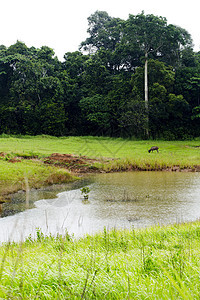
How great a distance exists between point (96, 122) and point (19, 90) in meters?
9.32

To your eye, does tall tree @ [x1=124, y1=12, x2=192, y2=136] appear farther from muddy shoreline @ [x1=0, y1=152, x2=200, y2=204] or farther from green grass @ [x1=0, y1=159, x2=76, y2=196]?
green grass @ [x1=0, y1=159, x2=76, y2=196]

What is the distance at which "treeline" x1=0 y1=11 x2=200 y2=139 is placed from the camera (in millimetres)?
31484

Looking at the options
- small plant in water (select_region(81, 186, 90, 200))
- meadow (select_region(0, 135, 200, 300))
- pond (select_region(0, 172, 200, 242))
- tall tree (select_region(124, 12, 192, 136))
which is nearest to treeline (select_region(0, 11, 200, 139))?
Result: tall tree (select_region(124, 12, 192, 136))

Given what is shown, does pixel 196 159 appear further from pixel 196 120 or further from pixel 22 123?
pixel 22 123

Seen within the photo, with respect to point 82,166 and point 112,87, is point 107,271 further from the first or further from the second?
point 112,87

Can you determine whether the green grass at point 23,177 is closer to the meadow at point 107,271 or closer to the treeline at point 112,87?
the meadow at point 107,271

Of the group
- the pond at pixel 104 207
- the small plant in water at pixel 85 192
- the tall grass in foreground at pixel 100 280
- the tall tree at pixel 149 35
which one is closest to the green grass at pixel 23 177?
the pond at pixel 104 207

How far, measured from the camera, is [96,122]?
36281 mm

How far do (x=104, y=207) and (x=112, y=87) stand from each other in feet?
93.7

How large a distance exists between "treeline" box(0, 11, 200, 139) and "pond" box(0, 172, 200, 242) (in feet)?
64.0

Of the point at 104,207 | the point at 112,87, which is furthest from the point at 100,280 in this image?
the point at 112,87

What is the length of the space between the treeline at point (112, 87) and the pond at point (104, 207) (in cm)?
1951

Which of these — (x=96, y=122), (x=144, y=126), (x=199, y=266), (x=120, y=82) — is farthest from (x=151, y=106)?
(x=199, y=266)

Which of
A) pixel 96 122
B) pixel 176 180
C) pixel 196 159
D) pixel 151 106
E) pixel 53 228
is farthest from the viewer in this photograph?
pixel 96 122
